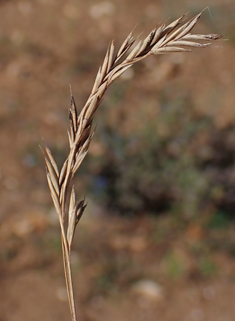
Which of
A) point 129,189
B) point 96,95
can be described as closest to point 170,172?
point 129,189

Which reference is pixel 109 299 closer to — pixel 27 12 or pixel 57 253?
pixel 57 253

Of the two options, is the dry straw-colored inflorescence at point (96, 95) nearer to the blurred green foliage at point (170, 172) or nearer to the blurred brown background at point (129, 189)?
the blurred brown background at point (129, 189)

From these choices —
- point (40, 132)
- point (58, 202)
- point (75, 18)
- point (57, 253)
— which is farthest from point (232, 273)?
point (75, 18)

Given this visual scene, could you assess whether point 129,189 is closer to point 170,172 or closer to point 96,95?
point 170,172

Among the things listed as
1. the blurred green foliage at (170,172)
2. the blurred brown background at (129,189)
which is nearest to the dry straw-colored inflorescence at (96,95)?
the blurred brown background at (129,189)

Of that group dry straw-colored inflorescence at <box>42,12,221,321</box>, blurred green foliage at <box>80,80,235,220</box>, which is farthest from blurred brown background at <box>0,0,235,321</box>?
dry straw-colored inflorescence at <box>42,12,221,321</box>

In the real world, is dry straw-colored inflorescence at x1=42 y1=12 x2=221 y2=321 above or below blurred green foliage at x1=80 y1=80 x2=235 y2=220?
below

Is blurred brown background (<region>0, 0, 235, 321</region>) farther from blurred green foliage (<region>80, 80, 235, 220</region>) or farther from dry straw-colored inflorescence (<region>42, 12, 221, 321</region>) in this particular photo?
dry straw-colored inflorescence (<region>42, 12, 221, 321</region>)

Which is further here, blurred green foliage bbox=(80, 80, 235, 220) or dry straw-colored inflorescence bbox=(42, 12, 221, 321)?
blurred green foliage bbox=(80, 80, 235, 220)
